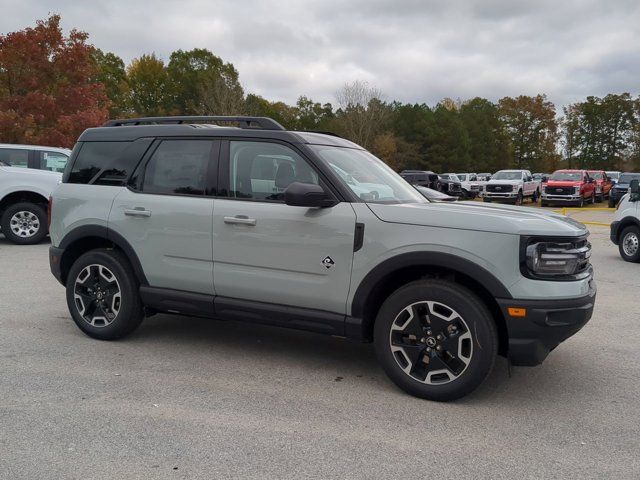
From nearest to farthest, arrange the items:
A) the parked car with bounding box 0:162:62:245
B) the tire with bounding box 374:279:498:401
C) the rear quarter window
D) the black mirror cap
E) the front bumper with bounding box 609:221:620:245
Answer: the tire with bounding box 374:279:498:401
the black mirror cap
the rear quarter window
the parked car with bounding box 0:162:62:245
the front bumper with bounding box 609:221:620:245

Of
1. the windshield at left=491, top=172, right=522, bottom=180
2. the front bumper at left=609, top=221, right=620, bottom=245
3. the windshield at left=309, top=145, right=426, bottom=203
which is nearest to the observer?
the windshield at left=309, top=145, right=426, bottom=203

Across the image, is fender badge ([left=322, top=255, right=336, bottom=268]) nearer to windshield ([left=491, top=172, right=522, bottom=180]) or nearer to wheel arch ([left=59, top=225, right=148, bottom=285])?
wheel arch ([left=59, top=225, right=148, bottom=285])

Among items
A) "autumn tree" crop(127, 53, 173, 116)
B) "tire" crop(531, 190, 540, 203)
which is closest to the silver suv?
"tire" crop(531, 190, 540, 203)

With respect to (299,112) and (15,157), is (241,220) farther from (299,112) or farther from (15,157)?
(299,112)

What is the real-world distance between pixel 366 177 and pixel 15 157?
943 centimetres

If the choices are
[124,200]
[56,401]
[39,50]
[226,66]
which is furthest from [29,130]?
[226,66]

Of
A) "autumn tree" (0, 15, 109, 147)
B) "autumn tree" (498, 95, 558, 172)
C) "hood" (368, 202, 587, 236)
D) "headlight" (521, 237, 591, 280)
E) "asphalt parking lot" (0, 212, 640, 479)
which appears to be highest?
"autumn tree" (498, 95, 558, 172)

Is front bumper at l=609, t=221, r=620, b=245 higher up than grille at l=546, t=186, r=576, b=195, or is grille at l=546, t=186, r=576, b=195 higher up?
grille at l=546, t=186, r=576, b=195

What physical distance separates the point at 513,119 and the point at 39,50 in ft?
248

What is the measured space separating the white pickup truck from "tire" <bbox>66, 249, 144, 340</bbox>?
1124 inches

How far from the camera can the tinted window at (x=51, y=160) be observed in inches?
456

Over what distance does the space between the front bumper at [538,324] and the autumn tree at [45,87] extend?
19.5m

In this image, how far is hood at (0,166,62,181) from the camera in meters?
11.0

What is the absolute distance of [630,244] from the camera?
1082 cm
